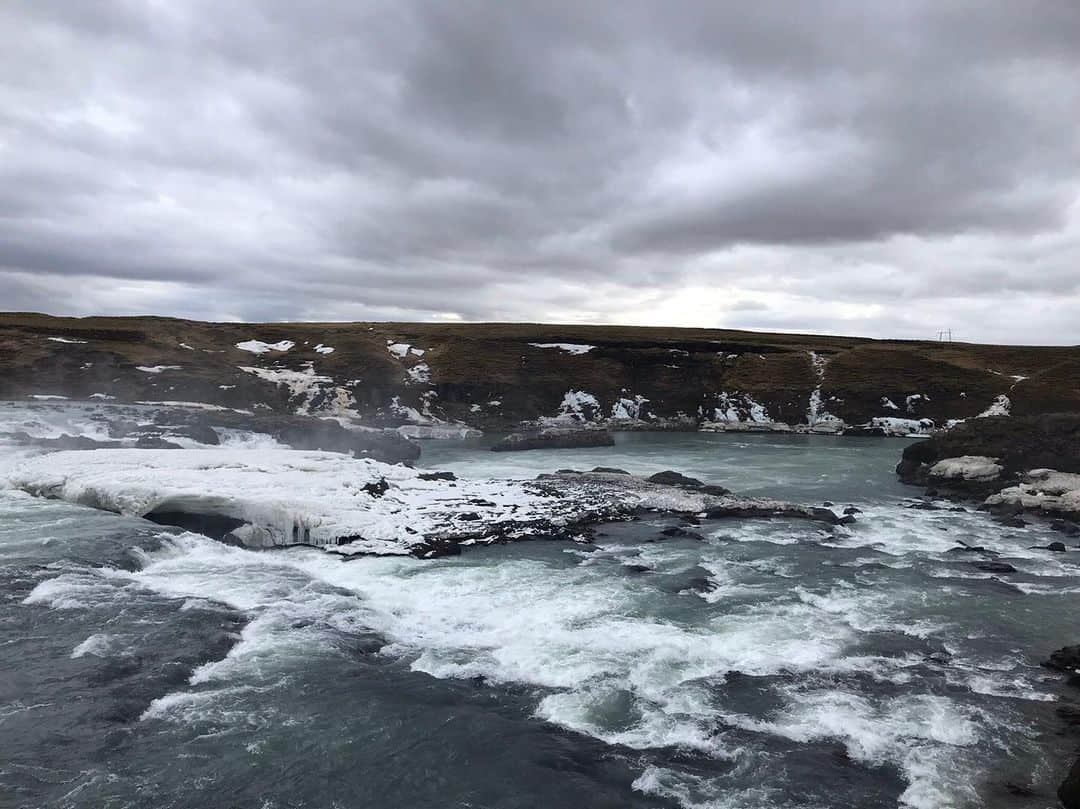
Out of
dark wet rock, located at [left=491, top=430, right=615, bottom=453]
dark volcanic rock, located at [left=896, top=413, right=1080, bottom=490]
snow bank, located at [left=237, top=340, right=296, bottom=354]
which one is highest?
snow bank, located at [left=237, top=340, right=296, bottom=354]

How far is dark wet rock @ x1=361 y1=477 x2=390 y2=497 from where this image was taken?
33375mm

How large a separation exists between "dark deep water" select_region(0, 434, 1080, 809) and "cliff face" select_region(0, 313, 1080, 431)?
5448 cm

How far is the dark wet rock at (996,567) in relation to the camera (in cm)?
2534

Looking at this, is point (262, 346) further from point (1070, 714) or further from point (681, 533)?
point (1070, 714)

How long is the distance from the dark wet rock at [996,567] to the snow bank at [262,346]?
94.3 metres

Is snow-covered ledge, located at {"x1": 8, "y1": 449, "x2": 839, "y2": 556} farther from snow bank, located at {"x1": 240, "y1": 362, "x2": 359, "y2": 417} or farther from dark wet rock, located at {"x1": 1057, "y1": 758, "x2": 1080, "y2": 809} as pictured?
snow bank, located at {"x1": 240, "y1": 362, "x2": 359, "y2": 417}

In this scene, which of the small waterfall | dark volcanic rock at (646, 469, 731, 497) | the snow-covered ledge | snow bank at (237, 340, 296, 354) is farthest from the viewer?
snow bank at (237, 340, 296, 354)

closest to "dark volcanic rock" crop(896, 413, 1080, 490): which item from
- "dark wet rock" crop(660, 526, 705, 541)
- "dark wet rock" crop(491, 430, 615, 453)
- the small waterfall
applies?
"dark wet rock" crop(660, 526, 705, 541)

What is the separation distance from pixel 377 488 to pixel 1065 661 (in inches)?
1089

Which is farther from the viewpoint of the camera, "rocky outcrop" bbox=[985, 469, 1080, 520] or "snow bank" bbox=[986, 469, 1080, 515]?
"snow bank" bbox=[986, 469, 1080, 515]

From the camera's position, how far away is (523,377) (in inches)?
3637

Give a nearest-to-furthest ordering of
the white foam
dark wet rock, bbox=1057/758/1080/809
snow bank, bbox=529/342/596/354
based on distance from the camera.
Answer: dark wet rock, bbox=1057/758/1080/809 < the white foam < snow bank, bbox=529/342/596/354

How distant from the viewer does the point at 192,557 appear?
81.9 ft

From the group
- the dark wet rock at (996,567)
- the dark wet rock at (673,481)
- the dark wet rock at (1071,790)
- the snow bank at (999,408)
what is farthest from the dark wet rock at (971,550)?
the snow bank at (999,408)
